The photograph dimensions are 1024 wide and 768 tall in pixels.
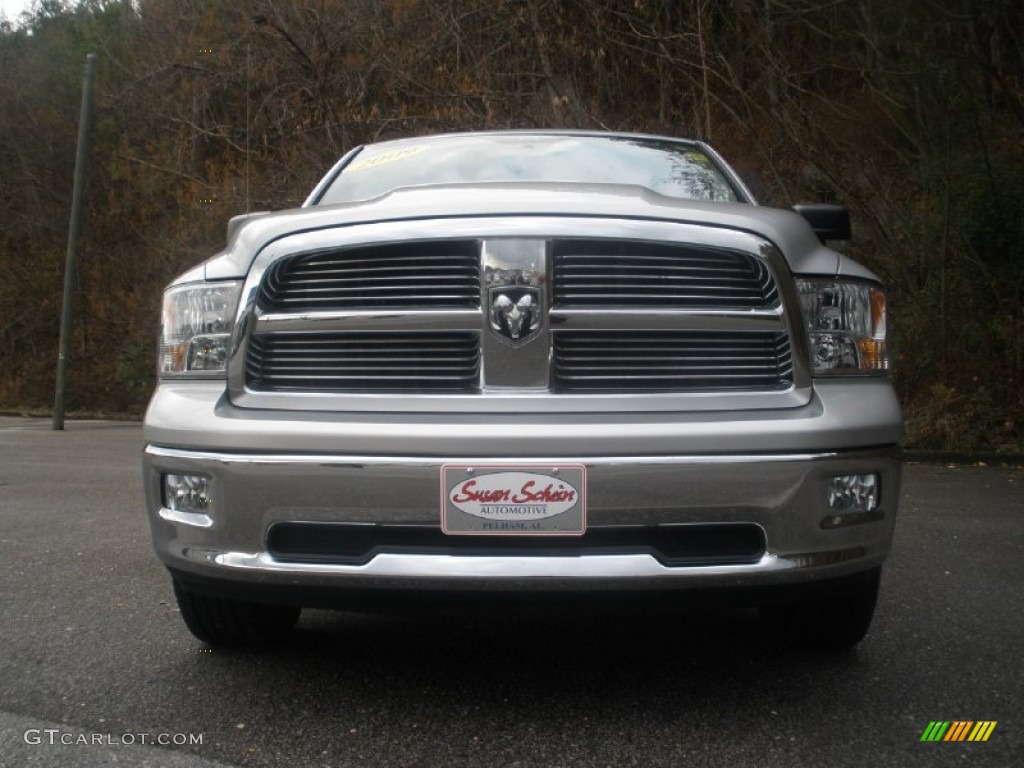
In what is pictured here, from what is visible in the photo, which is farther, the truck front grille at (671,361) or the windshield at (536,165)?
the windshield at (536,165)

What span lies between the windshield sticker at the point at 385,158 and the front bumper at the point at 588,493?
205cm

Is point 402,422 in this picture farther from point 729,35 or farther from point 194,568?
point 729,35

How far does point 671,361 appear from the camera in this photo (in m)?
2.85

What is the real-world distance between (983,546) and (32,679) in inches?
176

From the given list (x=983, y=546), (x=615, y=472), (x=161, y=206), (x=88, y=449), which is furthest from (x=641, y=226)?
(x=161, y=206)

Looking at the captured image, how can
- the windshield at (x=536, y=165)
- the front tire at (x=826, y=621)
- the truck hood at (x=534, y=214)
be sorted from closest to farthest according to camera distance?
1. the truck hood at (x=534, y=214)
2. the front tire at (x=826, y=621)
3. the windshield at (x=536, y=165)

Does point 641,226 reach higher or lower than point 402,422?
higher

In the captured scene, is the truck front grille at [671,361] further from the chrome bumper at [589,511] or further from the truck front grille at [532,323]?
the chrome bumper at [589,511]

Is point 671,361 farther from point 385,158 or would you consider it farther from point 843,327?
point 385,158

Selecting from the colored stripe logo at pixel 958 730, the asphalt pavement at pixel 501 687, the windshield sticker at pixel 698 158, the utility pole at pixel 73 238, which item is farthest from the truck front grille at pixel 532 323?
the utility pole at pixel 73 238

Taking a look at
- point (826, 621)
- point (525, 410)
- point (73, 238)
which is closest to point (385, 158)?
point (525, 410)

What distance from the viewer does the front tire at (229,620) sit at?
10.9ft

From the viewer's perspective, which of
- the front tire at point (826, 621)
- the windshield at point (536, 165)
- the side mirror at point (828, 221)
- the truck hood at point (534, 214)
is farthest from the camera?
the windshield at point (536, 165)

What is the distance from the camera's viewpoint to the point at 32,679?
324cm
